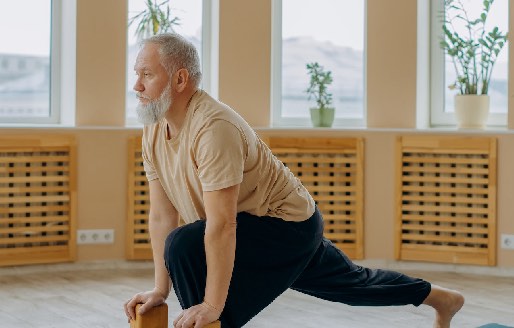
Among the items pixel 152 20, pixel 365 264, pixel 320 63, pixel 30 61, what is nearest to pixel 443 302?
pixel 365 264

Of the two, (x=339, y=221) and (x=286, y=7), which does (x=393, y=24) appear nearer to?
(x=286, y=7)

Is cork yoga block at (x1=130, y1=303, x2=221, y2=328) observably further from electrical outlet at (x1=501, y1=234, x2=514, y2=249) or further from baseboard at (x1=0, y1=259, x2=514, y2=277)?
electrical outlet at (x1=501, y1=234, x2=514, y2=249)

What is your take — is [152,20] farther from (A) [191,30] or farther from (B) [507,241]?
(B) [507,241]

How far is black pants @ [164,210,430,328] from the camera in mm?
2445

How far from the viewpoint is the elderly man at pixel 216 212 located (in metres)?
2.34

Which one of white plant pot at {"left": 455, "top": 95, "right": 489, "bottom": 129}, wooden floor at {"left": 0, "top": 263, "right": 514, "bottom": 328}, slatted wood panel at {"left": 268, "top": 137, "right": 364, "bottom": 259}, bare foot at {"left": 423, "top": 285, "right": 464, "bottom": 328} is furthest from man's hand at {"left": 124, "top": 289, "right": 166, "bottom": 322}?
white plant pot at {"left": 455, "top": 95, "right": 489, "bottom": 129}

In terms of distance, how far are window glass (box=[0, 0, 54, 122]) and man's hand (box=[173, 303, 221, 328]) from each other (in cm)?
371

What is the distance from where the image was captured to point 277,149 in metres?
5.48

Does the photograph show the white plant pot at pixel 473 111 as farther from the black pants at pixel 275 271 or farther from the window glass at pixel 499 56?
the black pants at pixel 275 271

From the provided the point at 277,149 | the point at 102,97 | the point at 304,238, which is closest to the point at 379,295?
the point at 304,238

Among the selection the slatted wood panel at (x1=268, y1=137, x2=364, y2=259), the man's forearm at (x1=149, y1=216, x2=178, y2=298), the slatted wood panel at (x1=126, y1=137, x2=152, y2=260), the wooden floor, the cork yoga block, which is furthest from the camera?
the slatted wood panel at (x1=268, y1=137, x2=364, y2=259)

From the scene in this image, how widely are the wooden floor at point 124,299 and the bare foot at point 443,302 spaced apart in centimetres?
81

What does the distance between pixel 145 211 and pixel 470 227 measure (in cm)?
209

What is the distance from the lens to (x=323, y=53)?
602cm
